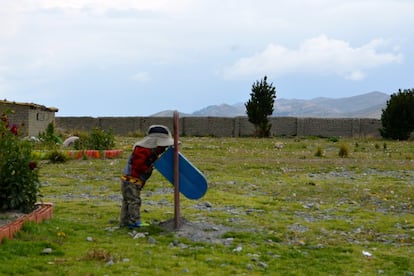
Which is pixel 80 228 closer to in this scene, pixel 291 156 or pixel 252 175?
pixel 252 175

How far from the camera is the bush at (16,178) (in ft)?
28.3

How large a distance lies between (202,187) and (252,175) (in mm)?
6888

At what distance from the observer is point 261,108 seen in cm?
3625

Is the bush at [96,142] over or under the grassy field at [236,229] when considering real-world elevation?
over

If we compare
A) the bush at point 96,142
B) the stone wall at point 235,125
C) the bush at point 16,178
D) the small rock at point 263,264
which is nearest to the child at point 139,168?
the bush at point 16,178

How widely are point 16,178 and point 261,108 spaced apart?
28.2 m

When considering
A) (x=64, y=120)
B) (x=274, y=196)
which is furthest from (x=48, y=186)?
(x=64, y=120)

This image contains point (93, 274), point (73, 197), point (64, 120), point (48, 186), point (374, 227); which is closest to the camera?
point (93, 274)

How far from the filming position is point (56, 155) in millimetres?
18500

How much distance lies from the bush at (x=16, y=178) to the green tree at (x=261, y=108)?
2784 centimetres

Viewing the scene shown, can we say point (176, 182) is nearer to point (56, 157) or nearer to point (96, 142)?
point (56, 157)

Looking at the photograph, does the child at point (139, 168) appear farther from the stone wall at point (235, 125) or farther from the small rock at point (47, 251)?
the stone wall at point (235, 125)

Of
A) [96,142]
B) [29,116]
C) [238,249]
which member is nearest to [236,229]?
[238,249]

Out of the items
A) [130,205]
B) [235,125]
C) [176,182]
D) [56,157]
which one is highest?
[235,125]
